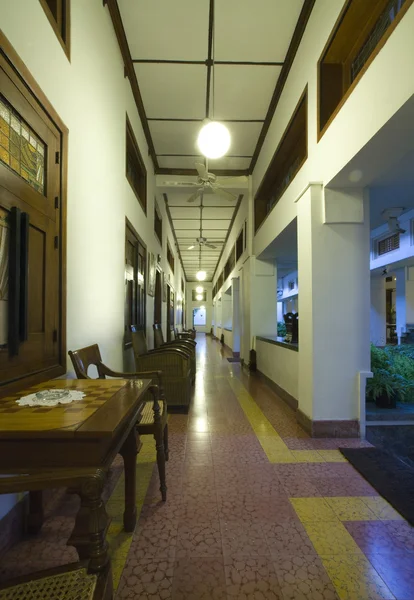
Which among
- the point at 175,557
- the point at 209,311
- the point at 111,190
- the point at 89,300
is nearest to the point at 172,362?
the point at 89,300

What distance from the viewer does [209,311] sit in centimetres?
2302

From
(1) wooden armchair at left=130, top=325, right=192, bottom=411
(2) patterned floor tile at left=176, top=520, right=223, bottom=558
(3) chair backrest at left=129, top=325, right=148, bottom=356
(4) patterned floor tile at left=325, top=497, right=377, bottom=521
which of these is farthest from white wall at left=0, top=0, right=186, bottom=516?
(4) patterned floor tile at left=325, top=497, right=377, bottom=521

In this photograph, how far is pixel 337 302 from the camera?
309 cm

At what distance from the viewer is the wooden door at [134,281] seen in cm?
423

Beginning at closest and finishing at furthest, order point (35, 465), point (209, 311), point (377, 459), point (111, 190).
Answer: point (35, 465) < point (377, 459) < point (111, 190) < point (209, 311)

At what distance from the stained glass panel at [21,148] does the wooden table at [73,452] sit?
1.13 meters

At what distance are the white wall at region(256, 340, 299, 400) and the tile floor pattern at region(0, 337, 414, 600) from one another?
4.15 ft

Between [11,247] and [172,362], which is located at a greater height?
[11,247]

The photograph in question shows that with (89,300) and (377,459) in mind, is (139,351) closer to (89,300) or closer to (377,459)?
(89,300)

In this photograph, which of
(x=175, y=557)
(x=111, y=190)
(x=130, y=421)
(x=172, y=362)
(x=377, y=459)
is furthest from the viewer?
(x=172, y=362)

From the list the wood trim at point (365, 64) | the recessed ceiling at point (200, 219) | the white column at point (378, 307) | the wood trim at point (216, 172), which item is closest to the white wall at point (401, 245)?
the white column at point (378, 307)

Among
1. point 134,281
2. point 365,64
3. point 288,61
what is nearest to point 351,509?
point 365,64

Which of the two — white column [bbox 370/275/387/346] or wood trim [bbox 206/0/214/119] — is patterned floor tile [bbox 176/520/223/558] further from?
white column [bbox 370/275/387/346]

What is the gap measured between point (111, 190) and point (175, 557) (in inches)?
122
